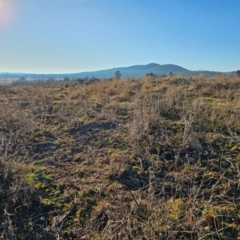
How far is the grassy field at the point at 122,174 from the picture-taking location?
2643 millimetres

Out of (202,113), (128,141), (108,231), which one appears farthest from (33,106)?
(108,231)

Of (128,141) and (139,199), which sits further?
(128,141)

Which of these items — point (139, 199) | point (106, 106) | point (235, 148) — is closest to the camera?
point (139, 199)

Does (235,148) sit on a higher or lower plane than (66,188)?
higher

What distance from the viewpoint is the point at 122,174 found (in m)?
3.56

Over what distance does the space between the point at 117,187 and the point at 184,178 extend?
84 centimetres

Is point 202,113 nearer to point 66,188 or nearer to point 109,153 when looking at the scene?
point 109,153

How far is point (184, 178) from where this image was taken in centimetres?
338

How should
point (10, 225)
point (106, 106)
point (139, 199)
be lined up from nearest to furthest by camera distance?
1. point (10, 225)
2. point (139, 199)
3. point (106, 106)

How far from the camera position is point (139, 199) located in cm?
295

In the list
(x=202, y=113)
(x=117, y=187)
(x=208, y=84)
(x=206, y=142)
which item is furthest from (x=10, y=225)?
(x=208, y=84)

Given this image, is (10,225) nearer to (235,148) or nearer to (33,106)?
(235,148)

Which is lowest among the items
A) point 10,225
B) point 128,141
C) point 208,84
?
point 10,225

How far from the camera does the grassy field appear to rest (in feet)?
8.67
